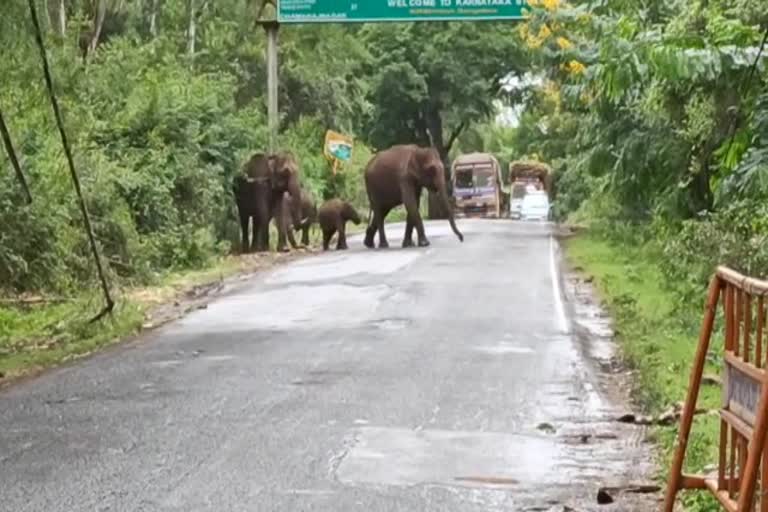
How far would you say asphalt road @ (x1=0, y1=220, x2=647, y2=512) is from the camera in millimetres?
Result: 8297

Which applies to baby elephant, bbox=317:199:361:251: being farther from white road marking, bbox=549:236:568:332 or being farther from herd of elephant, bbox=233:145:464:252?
white road marking, bbox=549:236:568:332

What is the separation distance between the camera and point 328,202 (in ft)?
108

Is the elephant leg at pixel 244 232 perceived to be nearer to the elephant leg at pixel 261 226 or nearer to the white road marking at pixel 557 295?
the elephant leg at pixel 261 226

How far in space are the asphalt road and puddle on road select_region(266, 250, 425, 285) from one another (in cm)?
497

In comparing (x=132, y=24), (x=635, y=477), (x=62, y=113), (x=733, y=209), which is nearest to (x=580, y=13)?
(x=733, y=209)

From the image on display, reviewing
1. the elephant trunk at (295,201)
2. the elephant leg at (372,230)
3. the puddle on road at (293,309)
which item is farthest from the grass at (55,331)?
the elephant leg at (372,230)

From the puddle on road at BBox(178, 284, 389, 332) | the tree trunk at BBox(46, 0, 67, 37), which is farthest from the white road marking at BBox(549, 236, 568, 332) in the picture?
the tree trunk at BBox(46, 0, 67, 37)

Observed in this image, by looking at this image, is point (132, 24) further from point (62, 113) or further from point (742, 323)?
point (742, 323)

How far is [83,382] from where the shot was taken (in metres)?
12.7

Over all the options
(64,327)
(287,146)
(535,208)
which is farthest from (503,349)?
(535,208)

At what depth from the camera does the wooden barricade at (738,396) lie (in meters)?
5.31

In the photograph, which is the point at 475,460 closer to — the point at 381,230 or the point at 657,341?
the point at 657,341

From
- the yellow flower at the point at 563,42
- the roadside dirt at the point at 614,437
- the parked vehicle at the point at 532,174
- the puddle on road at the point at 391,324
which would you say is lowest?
the parked vehicle at the point at 532,174

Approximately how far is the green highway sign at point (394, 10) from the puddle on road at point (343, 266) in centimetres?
490
